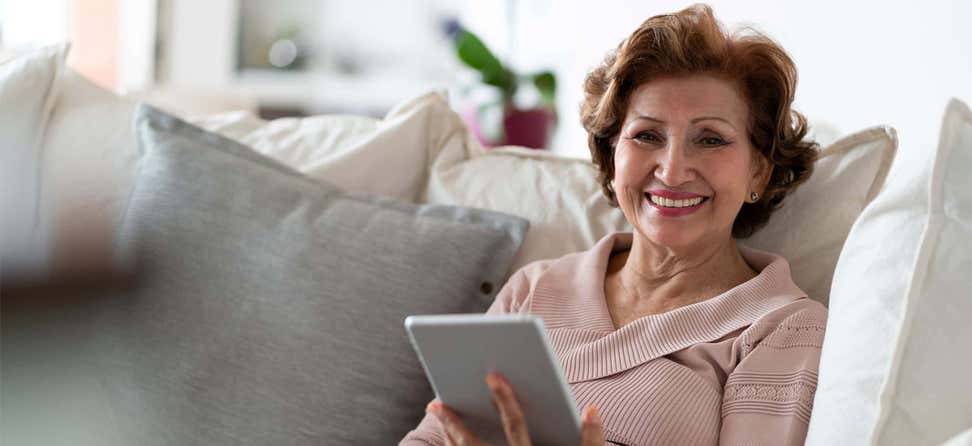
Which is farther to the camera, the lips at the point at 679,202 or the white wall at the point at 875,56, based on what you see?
the white wall at the point at 875,56

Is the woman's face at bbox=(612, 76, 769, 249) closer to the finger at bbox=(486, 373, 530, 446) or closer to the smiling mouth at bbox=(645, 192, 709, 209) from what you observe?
the smiling mouth at bbox=(645, 192, 709, 209)

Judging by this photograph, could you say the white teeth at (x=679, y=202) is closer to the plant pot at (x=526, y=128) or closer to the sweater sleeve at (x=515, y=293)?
the sweater sleeve at (x=515, y=293)

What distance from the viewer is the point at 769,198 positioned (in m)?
1.62

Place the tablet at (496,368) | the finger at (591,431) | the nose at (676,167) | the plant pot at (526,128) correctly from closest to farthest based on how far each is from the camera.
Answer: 1. the tablet at (496,368)
2. the finger at (591,431)
3. the nose at (676,167)
4. the plant pot at (526,128)

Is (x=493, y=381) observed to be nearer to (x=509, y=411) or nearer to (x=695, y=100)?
(x=509, y=411)

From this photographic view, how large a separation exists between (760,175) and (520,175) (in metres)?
0.43

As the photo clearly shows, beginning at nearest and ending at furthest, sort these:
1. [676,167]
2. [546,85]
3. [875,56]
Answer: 1. [676,167]
2. [875,56]
3. [546,85]

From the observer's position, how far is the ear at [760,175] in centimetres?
160

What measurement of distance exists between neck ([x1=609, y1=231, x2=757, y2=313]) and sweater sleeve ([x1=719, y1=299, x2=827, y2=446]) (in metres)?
0.17

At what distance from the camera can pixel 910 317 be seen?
3.54 feet

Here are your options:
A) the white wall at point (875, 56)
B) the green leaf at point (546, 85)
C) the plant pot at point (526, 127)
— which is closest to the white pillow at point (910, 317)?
the white wall at point (875, 56)

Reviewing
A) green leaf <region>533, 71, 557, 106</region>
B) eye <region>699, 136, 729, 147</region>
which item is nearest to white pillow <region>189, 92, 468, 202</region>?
eye <region>699, 136, 729, 147</region>

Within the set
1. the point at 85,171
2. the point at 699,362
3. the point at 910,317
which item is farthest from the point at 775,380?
the point at 85,171

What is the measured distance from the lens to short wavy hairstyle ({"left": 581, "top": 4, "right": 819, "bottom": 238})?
60.9 inches
